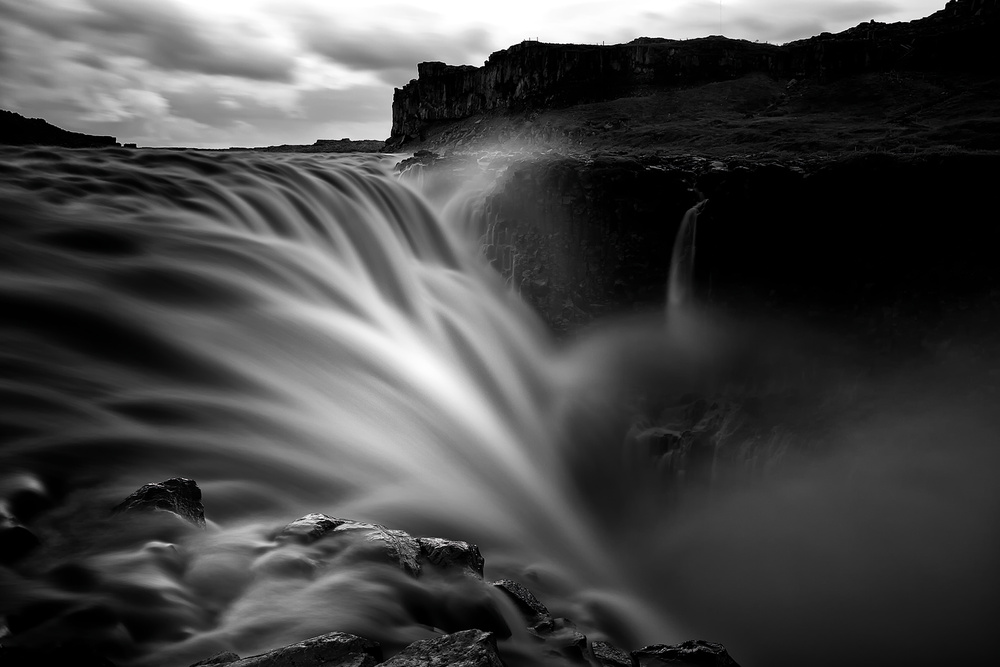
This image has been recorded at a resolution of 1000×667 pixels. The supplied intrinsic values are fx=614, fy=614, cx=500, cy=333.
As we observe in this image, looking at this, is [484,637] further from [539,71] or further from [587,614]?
[539,71]

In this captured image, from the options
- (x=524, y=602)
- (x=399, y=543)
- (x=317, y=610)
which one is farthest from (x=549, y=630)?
(x=317, y=610)

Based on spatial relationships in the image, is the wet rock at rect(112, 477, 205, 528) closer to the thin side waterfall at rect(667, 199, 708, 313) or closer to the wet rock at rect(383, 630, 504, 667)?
the wet rock at rect(383, 630, 504, 667)

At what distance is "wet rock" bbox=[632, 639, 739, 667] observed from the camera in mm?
4627

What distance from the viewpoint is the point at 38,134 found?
85.9 ft

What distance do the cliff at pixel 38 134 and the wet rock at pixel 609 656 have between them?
80.3ft

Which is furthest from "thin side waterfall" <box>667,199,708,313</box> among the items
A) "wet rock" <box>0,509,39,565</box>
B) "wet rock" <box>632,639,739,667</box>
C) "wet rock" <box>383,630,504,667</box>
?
"wet rock" <box>0,509,39,565</box>

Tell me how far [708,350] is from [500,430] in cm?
572

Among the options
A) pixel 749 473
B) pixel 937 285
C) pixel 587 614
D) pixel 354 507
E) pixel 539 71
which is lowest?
pixel 749 473

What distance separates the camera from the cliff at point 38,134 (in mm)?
23266

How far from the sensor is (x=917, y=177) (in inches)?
492

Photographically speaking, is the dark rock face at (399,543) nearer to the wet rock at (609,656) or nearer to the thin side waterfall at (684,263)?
the wet rock at (609,656)

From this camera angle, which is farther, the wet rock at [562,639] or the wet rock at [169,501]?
the wet rock at [169,501]

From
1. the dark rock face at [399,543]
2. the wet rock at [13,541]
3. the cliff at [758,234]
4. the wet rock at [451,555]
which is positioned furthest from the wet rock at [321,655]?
the cliff at [758,234]

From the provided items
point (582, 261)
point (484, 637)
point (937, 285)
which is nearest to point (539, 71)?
point (582, 261)
